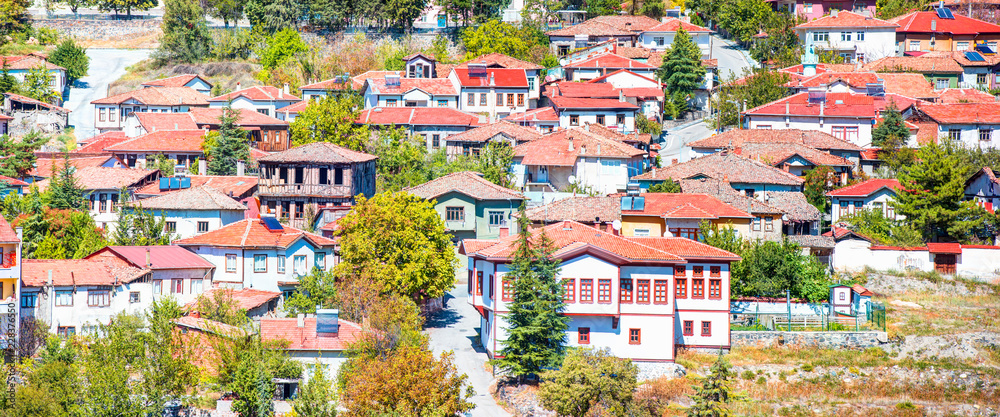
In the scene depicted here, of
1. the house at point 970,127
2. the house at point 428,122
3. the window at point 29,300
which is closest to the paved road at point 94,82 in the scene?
the house at point 428,122

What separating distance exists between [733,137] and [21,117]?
170 ft

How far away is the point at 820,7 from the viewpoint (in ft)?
360

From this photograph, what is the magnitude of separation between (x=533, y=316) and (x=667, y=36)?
61203mm

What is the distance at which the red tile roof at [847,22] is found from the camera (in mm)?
97500

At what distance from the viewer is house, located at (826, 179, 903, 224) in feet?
211

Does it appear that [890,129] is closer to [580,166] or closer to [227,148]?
[580,166]

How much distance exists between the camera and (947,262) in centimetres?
5912

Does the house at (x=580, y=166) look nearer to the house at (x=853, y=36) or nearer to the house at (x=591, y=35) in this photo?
the house at (x=591, y=35)

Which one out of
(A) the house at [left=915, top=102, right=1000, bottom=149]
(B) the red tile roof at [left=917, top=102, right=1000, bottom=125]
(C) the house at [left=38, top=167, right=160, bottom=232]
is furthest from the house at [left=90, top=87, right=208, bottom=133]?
(A) the house at [left=915, top=102, right=1000, bottom=149]

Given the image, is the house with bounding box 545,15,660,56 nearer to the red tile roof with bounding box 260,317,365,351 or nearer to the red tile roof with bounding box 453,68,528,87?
the red tile roof with bounding box 453,68,528,87

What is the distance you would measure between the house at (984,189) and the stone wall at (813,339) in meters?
15.0

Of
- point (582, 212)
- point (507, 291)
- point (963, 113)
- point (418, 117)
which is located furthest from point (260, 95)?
point (963, 113)

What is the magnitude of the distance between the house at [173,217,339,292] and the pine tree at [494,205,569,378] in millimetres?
13405

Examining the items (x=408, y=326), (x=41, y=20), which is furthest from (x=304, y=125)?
(x=41, y=20)
